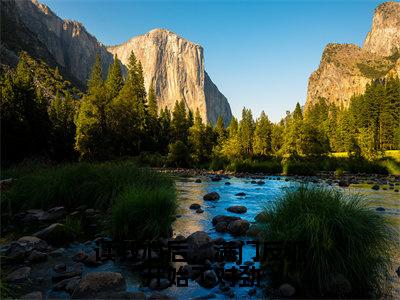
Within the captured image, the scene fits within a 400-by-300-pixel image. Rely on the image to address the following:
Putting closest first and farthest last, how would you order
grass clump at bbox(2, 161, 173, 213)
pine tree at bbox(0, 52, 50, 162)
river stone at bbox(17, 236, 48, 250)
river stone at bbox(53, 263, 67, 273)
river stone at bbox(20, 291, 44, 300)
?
river stone at bbox(20, 291, 44, 300) → river stone at bbox(53, 263, 67, 273) → river stone at bbox(17, 236, 48, 250) → grass clump at bbox(2, 161, 173, 213) → pine tree at bbox(0, 52, 50, 162)

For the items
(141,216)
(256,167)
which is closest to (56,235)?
(141,216)

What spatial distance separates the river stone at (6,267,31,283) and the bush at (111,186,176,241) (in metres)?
2.00

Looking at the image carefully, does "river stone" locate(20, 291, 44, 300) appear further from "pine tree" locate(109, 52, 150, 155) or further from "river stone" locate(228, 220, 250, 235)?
"pine tree" locate(109, 52, 150, 155)

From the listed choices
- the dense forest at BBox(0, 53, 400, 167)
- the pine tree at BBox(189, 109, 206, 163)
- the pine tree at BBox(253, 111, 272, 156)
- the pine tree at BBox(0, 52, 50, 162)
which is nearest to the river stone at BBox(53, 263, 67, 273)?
the pine tree at BBox(0, 52, 50, 162)

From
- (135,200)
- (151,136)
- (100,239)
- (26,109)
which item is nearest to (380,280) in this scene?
(135,200)

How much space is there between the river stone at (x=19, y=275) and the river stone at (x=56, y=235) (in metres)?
1.94

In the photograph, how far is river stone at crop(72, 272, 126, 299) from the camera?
4.98m

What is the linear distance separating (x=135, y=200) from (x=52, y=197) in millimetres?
4927

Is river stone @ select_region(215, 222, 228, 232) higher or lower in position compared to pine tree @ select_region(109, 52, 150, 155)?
lower

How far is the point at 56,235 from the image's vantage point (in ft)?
26.3

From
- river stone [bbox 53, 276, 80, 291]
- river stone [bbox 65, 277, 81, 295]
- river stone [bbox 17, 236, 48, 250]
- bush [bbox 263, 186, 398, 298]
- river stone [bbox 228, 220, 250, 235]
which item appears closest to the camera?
bush [bbox 263, 186, 398, 298]

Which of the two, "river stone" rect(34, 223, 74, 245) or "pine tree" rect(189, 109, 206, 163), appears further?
"pine tree" rect(189, 109, 206, 163)

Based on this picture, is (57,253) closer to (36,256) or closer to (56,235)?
(36,256)

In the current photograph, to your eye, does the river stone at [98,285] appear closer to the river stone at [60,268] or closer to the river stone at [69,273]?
the river stone at [69,273]
